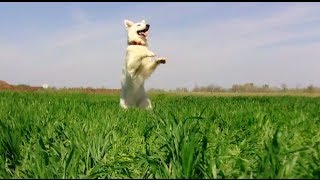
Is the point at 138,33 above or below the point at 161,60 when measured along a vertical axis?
above

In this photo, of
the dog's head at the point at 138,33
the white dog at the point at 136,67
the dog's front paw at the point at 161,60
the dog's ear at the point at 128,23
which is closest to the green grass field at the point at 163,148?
the dog's front paw at the point at 161,60

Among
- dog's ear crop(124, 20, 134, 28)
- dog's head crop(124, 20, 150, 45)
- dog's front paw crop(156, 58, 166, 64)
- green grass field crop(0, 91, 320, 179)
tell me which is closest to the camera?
green grass field crop(0, 91, 320, 179)

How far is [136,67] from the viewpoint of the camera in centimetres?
973

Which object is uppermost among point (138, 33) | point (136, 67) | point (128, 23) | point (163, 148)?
point (128, 23)

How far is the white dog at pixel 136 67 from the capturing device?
9680 mm

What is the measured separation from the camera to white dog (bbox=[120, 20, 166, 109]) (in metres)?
9.68

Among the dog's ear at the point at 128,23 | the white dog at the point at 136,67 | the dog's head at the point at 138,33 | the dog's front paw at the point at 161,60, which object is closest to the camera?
the dog's front paw at the point at 161,60

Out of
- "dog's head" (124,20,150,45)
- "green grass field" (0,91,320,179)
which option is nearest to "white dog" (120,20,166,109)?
"dog's head" (124,20,150,45)

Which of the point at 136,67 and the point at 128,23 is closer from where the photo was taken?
the point at 136,67

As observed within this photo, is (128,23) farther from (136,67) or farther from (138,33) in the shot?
(136,67)

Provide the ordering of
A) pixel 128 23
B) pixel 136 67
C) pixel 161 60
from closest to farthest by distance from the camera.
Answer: pixel 161 60 → pixel 136 67 → pixel 128 23

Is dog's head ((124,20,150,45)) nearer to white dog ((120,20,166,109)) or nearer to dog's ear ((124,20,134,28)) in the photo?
white dog ((120,20,166,109))

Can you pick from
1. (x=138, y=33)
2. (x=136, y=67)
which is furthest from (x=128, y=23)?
(x=136, y=67)

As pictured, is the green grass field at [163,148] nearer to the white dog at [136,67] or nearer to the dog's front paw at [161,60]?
the dog's front paw at [161,60]
